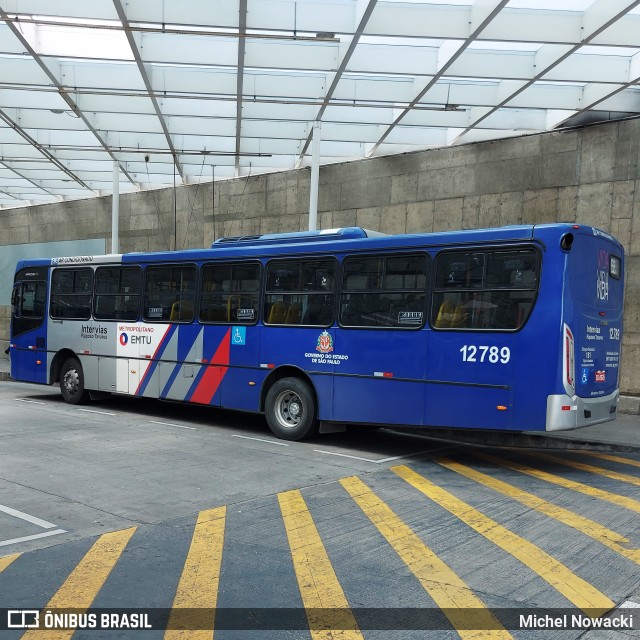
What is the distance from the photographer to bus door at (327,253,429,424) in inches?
368

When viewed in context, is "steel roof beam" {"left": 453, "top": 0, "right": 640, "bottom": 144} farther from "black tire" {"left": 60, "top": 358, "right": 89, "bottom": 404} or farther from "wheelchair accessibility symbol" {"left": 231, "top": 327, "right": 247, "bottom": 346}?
"black tire" {"left": 60, "top": 358, "right": 89, "bottom": 404}

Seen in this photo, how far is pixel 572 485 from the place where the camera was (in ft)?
26.5

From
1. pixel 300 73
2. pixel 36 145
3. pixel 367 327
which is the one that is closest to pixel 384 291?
pixel 367 327

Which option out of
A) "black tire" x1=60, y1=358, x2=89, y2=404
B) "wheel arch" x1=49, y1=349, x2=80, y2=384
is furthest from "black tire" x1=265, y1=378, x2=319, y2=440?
"wheel arch" x1=49, y1=349, x2=80, y2=384

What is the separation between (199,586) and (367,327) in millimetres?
5800

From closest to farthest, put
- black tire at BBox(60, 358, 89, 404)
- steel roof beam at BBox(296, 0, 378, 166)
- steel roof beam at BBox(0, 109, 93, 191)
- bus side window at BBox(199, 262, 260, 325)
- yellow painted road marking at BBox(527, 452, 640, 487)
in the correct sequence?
yellow painted road marking at BBox(527, 452, 640, 487) < steel roof beam at BBox(296, 0, 378, 166) < bus side window at BBox(199, 262, 260, 325) < black tire at BBox(60, 358, 89, 404) < steel roof beam at BBox(0, 109, 93, 191)

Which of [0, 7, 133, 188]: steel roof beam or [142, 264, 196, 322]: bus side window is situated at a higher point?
[0, 7, 133, 188]: steel roof beam

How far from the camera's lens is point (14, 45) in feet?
40.6

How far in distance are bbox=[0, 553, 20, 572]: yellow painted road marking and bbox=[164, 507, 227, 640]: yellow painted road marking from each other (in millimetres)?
1252

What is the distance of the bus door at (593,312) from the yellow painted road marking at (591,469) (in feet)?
2.93

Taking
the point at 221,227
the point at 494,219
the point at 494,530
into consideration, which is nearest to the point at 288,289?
the point at 494,530

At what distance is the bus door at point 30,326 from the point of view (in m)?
15.2

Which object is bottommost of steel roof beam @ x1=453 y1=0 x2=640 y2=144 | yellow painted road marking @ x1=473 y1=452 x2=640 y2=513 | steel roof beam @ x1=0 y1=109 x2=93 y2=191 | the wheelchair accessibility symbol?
yellow painted road marking @ x1=473 y1=452 x2=640 y2=513

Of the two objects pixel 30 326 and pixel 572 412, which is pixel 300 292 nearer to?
pixel 572 412
